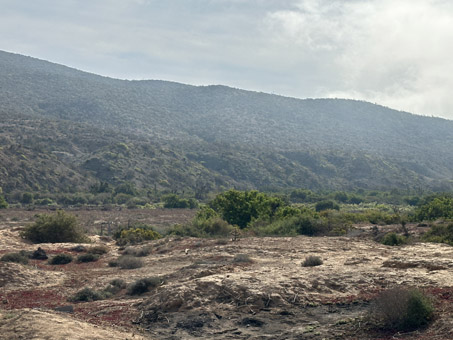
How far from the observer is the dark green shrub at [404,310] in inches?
499

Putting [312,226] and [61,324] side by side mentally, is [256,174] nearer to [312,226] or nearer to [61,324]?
[312,226]

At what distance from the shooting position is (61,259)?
26.4 meters

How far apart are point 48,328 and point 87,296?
20.2 feet

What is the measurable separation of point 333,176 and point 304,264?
450 ft

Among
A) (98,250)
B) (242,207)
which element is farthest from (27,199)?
(98,250)

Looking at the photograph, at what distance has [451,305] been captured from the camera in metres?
13.4

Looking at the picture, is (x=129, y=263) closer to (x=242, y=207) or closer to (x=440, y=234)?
(x=440, y=234)

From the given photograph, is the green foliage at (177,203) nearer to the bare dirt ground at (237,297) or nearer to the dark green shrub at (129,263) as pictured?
the dark green shrub at (129,263)

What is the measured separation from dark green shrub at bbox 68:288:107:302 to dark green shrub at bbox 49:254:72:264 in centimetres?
811

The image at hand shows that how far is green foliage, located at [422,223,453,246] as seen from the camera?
1051 inches

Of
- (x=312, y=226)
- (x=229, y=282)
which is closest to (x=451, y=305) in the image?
(x=229, y=282)

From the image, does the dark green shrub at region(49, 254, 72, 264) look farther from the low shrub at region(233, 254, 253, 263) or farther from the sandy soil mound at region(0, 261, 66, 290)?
the low shrub at region(233, 254, 253, 263)

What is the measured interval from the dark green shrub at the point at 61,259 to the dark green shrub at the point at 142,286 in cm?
884

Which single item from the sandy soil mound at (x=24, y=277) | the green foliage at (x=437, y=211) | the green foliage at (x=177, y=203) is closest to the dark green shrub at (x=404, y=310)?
the sandy soil mound at (x=24, y=277)
